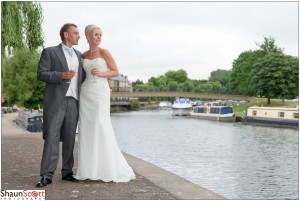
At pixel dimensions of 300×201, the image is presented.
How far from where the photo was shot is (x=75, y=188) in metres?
6.74

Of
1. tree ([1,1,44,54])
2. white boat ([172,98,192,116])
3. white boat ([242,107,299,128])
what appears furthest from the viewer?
white boat ([172,98,192,116])

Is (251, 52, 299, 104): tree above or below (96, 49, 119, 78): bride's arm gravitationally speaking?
above

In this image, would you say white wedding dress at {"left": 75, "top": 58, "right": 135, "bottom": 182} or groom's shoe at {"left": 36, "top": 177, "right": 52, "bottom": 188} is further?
white wedding dress at {"left": 75, "top": 58, "right": 135, "bottom": 182}

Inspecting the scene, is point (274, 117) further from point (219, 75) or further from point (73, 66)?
point (219, 75)

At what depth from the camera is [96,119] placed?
705cm

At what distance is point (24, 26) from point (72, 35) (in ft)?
20.6

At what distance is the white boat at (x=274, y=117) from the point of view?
143 ft

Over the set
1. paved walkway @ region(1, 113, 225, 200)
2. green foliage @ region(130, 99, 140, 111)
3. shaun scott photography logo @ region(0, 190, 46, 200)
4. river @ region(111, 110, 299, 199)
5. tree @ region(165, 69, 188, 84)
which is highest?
tree @ region(165, 69, 188, 84)

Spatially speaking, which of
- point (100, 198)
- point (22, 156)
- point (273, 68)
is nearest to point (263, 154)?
point (22, 156)

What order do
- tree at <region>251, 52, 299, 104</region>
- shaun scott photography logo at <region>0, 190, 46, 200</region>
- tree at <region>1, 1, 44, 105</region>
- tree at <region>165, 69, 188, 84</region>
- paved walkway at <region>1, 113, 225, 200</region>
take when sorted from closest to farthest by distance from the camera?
shaun scott photography logo at <region>0, 190, 46, 200</region>
paved walkway at <region>1, 113, 225, 200</region>
tree at <region>1, 1, 44, 105</region>
tree at <region>251, 52, 299, 104</region>
tree at <region>165, 69, 188, 84</region>

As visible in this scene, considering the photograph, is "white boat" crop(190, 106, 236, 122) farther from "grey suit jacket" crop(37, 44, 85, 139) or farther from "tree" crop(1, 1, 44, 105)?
"grey suit jacket" crop(37, 44, 85, 139)

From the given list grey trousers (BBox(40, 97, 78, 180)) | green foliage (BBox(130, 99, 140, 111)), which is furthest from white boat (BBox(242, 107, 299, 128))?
green foliage (BBox(130, 99, 140, 111))

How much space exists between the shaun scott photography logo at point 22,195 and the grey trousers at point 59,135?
25.1 inches

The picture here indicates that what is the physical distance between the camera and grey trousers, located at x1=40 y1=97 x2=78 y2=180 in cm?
683
